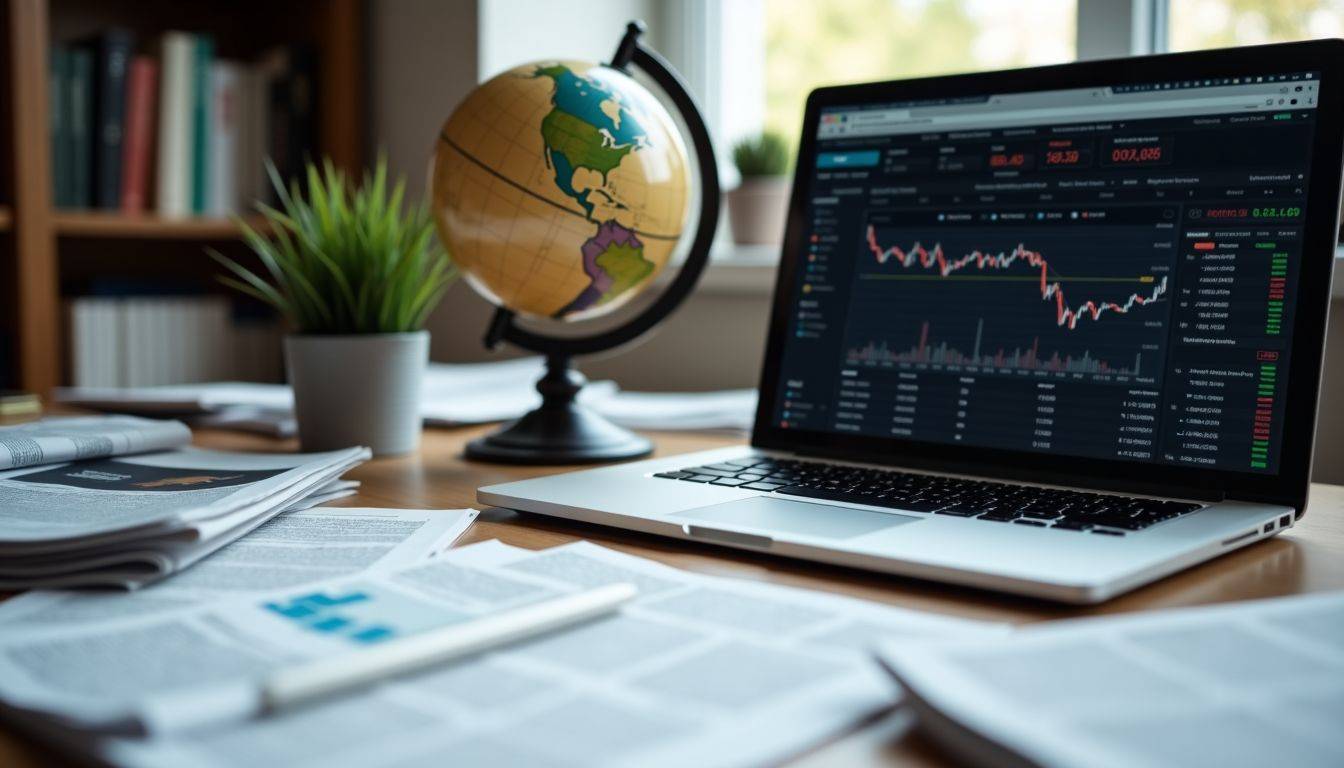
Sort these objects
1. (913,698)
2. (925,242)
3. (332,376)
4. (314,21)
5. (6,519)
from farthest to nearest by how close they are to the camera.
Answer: (314,21), (332,376), (925,242), (6,519), (913,698)

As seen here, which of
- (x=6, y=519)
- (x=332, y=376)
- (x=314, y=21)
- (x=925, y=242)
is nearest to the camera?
(x=6, y=519)

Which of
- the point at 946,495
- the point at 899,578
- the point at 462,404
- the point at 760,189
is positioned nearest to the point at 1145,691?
the point at 899,578

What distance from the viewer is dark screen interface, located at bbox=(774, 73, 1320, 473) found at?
0.75 m

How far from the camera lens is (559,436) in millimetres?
1012

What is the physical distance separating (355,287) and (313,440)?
0.14 m

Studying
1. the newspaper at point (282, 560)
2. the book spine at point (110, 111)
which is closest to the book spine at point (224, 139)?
the book spine at point (110, 111)

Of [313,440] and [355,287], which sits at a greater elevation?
[355,287]

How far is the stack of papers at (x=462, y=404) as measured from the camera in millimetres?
1177

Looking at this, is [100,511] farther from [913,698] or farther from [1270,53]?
[1270,53]

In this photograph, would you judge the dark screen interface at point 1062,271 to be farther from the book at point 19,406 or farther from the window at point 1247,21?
the book at point 19,406

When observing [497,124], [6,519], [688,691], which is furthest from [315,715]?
[497,124]

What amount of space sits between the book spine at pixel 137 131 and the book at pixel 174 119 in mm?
18

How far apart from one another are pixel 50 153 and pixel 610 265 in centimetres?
119

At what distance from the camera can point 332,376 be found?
3.32 feet
